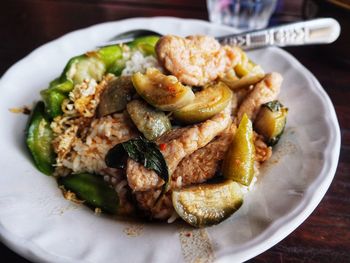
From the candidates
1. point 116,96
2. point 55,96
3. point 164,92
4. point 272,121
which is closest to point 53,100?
point 55,96

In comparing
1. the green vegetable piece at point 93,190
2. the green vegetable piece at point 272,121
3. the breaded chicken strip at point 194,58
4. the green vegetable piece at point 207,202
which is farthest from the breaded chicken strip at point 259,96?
the green vegetable piece at point 93,190

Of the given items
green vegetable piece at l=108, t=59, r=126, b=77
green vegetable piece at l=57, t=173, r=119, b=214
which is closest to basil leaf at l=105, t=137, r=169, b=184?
green vegetable piece at l=57, t=173, r=119, b=214

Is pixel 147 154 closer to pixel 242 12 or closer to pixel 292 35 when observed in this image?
pixel 292 35

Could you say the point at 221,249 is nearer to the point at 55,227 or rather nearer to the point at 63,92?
the point at 55,227

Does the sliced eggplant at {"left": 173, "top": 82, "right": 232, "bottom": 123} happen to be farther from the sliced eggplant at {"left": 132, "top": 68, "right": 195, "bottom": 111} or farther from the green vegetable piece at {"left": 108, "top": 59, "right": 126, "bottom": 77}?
the green vegetable piece at {"left": 108, "top": 59, "right": 126, "bottom": 77}

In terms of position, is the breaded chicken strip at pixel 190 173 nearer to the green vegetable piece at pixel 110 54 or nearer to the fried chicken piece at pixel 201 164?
the fried chicken piece at pixel 201 164
